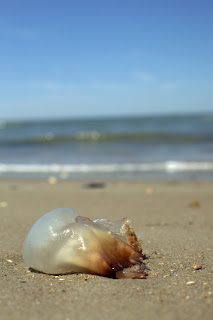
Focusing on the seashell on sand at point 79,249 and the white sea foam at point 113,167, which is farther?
the white sea foam at point 113,167

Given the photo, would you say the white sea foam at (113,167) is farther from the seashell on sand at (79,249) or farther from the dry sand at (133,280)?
the seashell on sand at (79,249)

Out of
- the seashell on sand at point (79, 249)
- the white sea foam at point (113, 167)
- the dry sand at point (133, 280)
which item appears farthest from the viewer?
the white sea foam at point (113, 167)

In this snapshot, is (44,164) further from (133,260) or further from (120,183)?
(133,260)

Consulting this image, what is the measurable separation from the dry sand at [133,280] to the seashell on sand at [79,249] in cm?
7

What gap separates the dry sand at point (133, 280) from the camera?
1.89m

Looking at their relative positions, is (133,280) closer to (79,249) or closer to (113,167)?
(79,249)

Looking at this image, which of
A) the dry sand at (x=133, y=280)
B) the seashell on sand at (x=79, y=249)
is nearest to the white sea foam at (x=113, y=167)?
the dry sand at (x=133, y=280)

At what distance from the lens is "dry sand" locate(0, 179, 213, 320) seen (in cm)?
189

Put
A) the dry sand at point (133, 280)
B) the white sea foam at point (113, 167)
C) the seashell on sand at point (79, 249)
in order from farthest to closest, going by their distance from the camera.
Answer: the white sea foam at point (113, 167), the seashell on sand at point (79, 249), the dry sand at point (133, 280)

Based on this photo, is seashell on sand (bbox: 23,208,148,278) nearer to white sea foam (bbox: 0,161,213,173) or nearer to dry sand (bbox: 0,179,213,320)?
dry sand (bbox: 0,179,213,320)

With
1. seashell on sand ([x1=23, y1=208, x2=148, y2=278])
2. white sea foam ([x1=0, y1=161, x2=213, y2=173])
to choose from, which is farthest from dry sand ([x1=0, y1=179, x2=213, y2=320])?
white sea foam ([x1=0, y1=161, x2=213, y2=173])

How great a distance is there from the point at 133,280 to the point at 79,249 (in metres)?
0.43

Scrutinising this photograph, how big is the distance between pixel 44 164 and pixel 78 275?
28.2 ft

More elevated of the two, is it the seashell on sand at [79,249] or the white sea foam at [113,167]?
the seashell on sand at [79,249]
